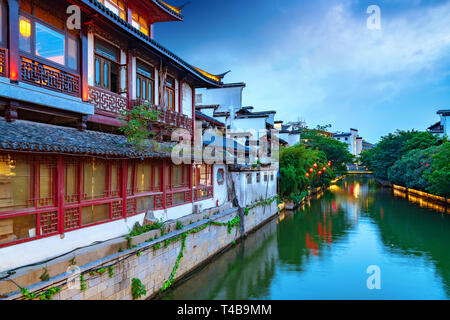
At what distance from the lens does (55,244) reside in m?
6.83

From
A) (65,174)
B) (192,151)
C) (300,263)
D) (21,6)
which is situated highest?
(21,6)

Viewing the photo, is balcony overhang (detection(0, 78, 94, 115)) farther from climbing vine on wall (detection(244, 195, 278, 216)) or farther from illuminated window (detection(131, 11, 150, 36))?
climbing vine on wall (detection(244, 195, 278, 216))

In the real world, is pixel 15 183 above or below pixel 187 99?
below

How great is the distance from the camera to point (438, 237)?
17.9m

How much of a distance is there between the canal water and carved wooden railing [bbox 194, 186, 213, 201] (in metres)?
2.79

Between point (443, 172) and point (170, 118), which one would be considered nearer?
point (170, 118)

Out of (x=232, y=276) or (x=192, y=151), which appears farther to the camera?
(x=192, y=151)

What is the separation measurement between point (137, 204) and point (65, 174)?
111 inches

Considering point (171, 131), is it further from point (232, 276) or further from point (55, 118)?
point (232, 276)

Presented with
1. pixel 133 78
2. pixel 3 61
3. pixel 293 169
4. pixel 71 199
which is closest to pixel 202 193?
pixel 133 78

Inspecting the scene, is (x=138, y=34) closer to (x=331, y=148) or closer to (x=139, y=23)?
(x=139, y=23)

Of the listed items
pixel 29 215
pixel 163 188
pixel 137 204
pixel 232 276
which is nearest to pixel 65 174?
pixel 29 215

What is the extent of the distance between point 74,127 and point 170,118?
383cm

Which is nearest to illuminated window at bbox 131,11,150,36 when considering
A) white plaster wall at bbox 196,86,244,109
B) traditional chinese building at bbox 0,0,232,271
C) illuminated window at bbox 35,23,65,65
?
traditional chinese building at bbox 0,0,232,271
